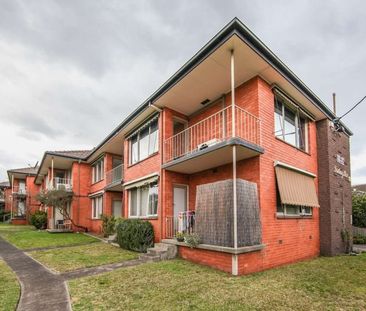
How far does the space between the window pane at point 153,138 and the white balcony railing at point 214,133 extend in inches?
38.4

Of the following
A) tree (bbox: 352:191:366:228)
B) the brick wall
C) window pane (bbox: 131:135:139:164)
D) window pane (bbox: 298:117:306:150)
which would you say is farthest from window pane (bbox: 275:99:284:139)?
tree (bbox: 352:191:366:228)

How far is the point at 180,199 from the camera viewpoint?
490 inches

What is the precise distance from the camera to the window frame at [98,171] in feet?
71.0

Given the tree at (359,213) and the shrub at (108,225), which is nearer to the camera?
the shrub at (108,225)

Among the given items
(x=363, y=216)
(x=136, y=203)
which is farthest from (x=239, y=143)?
(x=363, y=216)

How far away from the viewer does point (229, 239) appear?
769 cm

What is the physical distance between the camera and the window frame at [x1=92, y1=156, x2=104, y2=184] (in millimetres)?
21641

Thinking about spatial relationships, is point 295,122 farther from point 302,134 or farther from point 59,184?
point 59,184

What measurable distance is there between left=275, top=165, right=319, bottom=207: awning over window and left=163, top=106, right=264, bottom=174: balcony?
5.63 feet

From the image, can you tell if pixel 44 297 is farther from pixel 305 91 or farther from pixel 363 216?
pixel 363 216

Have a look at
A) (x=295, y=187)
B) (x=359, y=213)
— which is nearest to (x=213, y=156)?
(x=295, y=187)

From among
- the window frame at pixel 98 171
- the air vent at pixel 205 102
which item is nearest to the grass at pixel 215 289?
the air vent at pixel 205 102

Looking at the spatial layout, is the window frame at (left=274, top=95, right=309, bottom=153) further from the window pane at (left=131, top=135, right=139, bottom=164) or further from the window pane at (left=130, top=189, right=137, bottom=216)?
the window pane at (left=130, top=189, right=137, bottom=216)

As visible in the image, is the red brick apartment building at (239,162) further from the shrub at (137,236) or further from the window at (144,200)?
the shrub at (137,236)
